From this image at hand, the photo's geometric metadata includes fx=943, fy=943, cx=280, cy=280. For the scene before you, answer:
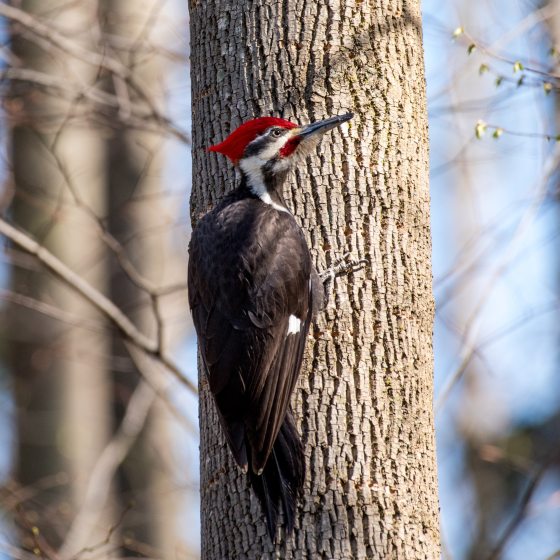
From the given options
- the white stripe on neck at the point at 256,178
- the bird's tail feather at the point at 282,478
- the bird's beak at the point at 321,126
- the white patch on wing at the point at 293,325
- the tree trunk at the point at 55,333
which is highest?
the tree trunk at the point at 55,333

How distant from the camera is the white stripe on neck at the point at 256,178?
355 cm

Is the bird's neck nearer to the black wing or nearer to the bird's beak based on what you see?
the black wing

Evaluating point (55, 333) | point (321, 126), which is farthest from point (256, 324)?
point (55, 333)

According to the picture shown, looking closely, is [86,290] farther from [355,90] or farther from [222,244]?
[355,90]

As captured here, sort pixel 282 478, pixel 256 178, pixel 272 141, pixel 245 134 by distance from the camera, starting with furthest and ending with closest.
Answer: pixel 256 178, pixel 272 141, pixel 245 134, pixel 282 478

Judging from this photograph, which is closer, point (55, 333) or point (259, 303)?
point (259, 303)

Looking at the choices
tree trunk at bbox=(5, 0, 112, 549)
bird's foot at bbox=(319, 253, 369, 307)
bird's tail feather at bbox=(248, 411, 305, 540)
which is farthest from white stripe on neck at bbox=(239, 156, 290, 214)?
tree trunk at bbox=(5, 0, 112, 549)

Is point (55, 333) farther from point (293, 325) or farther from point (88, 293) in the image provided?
point (293, 325)

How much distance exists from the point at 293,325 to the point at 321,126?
68 centimetres

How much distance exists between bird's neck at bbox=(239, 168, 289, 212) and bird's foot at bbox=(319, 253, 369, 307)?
0.48m

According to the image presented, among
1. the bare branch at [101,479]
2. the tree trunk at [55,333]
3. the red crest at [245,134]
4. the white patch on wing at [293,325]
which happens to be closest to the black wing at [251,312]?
the white patch on wing at [293,325]

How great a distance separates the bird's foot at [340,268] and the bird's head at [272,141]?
41 centimetres

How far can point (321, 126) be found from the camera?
126 inches

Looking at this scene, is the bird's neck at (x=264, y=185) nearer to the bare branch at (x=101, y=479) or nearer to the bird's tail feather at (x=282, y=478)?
the bird's tail feather at (x=282, y=478)
